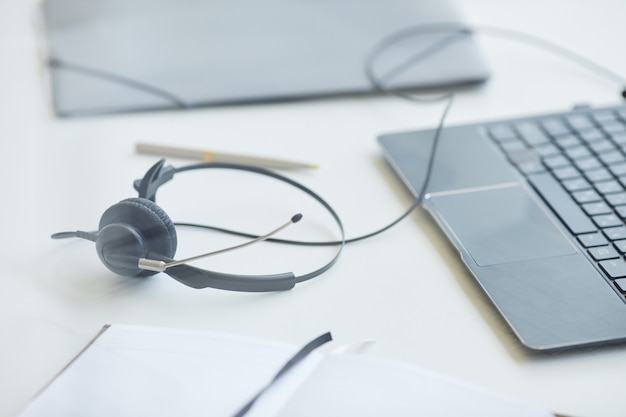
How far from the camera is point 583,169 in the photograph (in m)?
0.65

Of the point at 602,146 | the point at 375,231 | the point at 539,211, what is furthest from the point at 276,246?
the point at 602,146

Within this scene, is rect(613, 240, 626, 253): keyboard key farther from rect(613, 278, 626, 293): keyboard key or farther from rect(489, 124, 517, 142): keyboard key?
rect(489, 124, 517, 142): keyboard key

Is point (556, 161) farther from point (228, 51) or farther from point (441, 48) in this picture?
point (228, 51)

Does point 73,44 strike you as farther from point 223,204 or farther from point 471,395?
point 471,395

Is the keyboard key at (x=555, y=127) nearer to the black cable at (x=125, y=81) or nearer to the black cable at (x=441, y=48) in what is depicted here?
the black cable at (x=441, y=48)

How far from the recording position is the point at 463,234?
0.58 meters

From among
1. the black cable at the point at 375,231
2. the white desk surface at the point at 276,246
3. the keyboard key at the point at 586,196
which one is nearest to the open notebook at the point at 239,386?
the white desk surface at the point at 276,246

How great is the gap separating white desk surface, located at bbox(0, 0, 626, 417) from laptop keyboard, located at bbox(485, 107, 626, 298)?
77 mm

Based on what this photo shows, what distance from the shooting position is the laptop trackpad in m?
0.56

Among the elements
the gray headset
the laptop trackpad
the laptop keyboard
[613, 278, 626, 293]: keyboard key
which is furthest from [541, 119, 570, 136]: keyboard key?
the gray headset

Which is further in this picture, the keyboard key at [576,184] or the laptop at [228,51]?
the laptop at [228,51]

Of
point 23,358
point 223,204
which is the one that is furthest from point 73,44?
point 23,358

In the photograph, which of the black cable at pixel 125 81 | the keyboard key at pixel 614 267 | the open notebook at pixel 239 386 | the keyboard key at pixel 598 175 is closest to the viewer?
the open notebook at pixel 239 386

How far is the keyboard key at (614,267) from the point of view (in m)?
0.53
